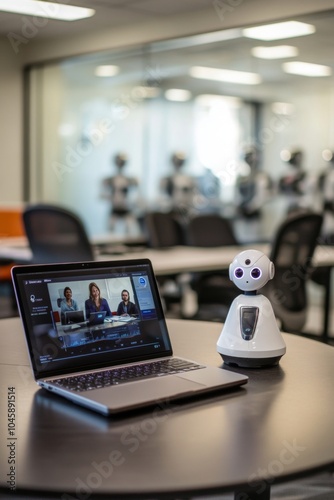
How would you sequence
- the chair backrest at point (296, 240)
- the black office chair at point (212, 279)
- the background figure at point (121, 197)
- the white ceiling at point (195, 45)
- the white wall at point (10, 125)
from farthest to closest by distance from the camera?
the white wall at point (10, 125) → the background figure at point (121, 197) → the white ceiling at point (195, 45) → the black office chair at point (212, 279) → the chair backrest at point (296, 240)

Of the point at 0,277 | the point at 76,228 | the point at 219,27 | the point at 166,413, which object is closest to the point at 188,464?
the point at 166,413

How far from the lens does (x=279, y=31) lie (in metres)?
6.04

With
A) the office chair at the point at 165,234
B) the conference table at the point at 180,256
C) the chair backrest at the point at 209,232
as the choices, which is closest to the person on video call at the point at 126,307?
the conference table at the point at 180,256

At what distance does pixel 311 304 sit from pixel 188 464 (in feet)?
19.8

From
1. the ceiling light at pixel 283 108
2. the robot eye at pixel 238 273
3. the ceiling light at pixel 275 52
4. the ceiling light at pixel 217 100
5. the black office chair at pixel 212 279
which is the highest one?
the ceiling light at pixel 275 52

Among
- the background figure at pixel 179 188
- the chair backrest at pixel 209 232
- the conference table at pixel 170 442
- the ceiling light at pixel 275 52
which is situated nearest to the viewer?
the conference table at pixel 170 442

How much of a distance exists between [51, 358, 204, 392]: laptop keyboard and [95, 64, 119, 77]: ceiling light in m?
6.73

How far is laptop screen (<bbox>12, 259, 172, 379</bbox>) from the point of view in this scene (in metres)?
1.29

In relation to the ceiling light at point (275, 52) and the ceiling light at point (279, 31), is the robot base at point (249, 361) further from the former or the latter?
the ceiling light at point (275, 52)

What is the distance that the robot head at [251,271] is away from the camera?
4.73 ft

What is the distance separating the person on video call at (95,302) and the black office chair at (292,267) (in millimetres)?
2146

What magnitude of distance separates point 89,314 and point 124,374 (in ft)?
0.44

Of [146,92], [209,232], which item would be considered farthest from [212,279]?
[146,92]

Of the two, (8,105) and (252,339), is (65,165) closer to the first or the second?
(8,105)
